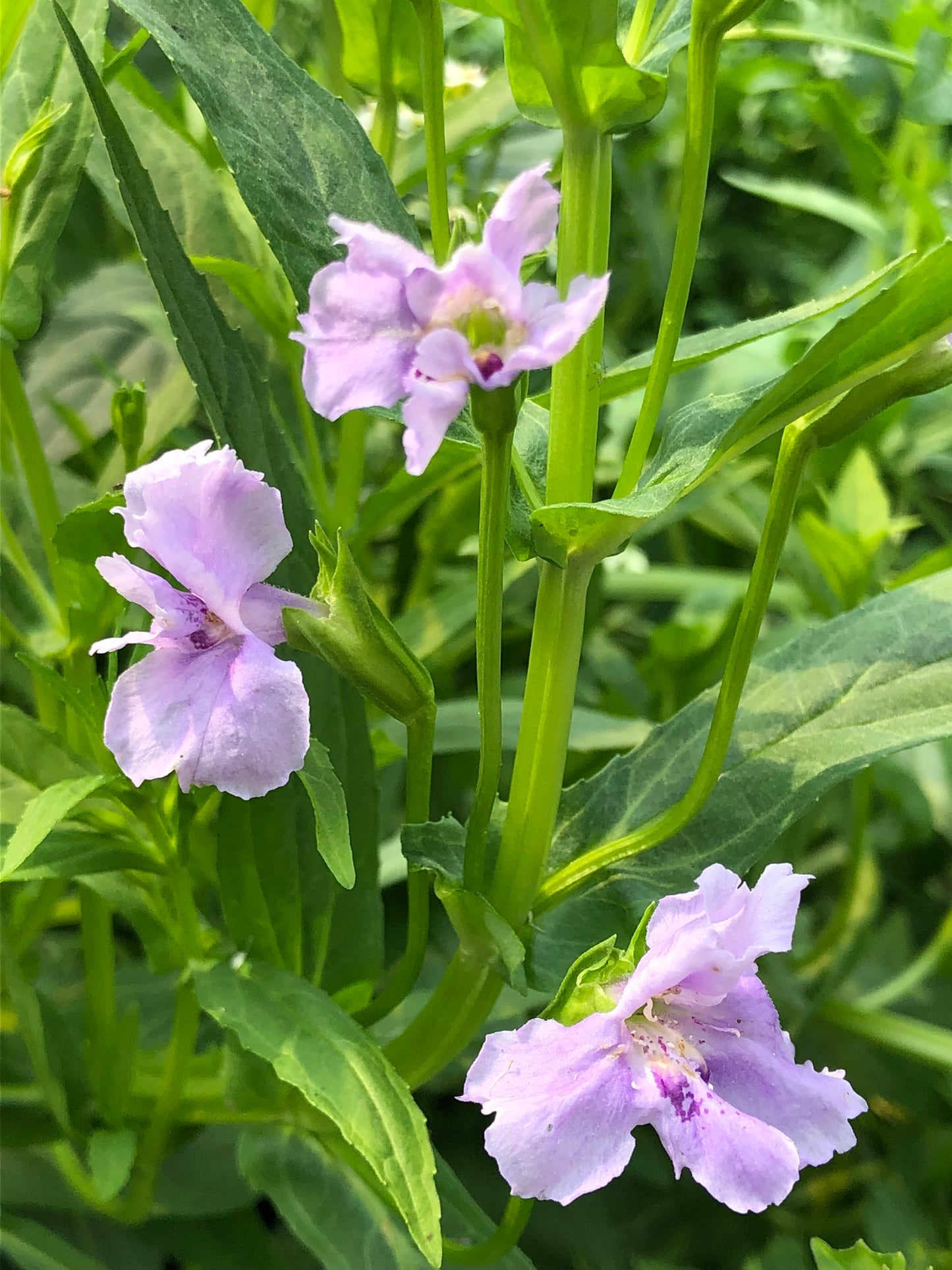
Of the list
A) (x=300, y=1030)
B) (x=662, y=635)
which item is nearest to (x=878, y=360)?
(x=300, y=1030)

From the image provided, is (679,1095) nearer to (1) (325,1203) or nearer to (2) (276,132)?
(1) (325,1203)

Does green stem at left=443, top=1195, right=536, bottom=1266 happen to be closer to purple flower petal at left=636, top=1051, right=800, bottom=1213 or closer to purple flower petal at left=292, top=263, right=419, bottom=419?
purple flower petal at left=636, top=1051, right=800, bottom=1213

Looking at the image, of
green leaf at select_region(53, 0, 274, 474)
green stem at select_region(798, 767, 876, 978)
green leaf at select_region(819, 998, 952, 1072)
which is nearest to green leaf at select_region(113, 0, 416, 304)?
green leaf at select_region(53, 0, 274, 474)

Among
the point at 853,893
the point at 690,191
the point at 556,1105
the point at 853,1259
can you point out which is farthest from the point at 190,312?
the point at 853,893

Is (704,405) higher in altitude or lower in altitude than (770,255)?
higher

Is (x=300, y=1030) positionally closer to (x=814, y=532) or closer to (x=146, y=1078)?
(x=146, y=1078)

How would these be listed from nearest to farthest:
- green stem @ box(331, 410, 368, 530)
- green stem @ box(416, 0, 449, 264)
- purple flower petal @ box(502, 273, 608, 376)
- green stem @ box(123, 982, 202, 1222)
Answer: purple flower petal @ box(502, 273, 608, 376), green stem @ box(416, 0, 449, 264), green stem @ box(123, 982, 202, 1222), green stem @ box(331, 410, 368, 530)

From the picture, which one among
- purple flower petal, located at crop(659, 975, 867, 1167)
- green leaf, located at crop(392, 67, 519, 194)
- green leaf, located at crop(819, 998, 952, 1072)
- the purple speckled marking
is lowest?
green leaf, located at crop(819, 998, 952, 1072)
